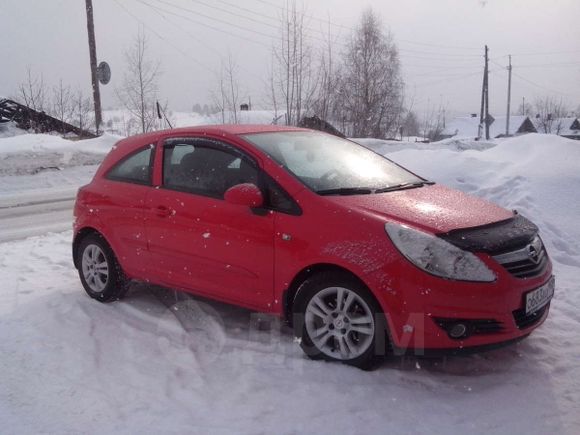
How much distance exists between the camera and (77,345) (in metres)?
3.85

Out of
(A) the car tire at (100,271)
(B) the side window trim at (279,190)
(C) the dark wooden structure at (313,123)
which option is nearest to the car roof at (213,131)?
(B) the side window trim at (279,190)

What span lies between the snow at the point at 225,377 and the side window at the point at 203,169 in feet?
3.57

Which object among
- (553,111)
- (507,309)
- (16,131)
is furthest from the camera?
(553,111)

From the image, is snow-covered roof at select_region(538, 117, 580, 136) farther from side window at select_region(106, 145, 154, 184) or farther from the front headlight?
the front headlight

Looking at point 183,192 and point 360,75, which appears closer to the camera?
point 183,192

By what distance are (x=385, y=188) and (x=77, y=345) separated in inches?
96.7

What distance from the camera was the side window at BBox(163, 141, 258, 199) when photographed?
13.1ft

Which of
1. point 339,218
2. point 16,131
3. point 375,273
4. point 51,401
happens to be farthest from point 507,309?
point 16,131

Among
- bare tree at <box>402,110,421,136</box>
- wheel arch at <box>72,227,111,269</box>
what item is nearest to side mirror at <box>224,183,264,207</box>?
wheel arch at <box>72,227,111,269</box>

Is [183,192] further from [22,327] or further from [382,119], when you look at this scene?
[382,119]

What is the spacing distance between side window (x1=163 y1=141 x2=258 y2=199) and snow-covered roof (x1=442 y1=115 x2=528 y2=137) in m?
75.2

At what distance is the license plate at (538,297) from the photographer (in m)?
3.34

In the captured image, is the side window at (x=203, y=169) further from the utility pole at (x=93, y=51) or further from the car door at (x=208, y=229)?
the utility pole at (x=93, y=51)

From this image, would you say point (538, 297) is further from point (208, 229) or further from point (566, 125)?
point (566, 125)
